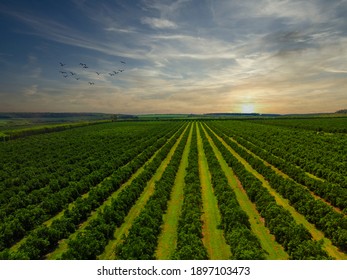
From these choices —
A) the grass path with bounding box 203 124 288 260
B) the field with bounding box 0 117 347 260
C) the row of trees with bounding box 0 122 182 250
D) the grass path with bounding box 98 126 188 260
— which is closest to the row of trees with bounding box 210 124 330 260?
the field with bounding box 0 117 347 260

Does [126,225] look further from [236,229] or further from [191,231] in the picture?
[236,229]

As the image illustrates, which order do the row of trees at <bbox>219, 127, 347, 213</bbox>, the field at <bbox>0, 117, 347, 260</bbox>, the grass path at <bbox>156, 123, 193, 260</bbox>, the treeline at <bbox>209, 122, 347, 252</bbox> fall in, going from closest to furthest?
the field at <bbox>0, 117, 347, 260</bbox>
the grass path at <bbox>156, 123, 193, 260</bbox>
the treeline at <bbox>209, 122, 347, 252</bbox>
the row of trees at <bbox>219, 127, 347, 213</bbox>

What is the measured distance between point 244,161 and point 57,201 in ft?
113

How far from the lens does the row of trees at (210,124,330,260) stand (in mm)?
17859

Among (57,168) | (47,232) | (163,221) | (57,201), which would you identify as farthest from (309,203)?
(57,168)

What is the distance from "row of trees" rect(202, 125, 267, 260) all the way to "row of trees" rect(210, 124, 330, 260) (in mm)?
1885

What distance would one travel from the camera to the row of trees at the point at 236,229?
17.6 m

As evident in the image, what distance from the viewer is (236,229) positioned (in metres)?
21.0

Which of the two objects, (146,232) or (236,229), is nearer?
(146,232)

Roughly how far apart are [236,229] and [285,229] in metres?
3.67

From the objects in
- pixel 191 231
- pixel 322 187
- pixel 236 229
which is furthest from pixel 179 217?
pixel 322 187

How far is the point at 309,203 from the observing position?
25.9 m

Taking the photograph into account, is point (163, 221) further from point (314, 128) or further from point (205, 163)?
point (314, 128)

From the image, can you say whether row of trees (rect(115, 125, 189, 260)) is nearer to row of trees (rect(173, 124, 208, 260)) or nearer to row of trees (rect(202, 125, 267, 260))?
row of trees (rect(173, 124, 208, 260))
